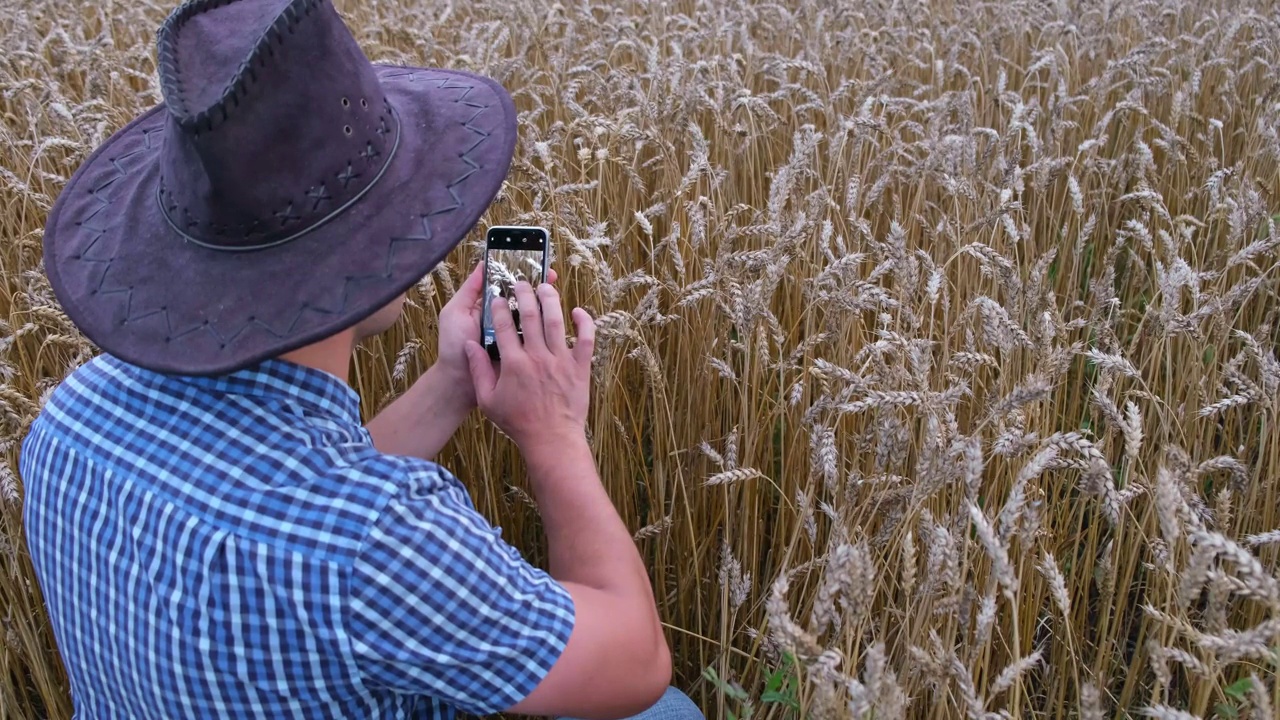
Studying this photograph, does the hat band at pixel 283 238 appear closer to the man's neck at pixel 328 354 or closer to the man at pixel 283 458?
the man at pixel 283 458

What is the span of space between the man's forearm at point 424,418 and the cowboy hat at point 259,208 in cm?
38

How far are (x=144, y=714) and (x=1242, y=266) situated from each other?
242 cm

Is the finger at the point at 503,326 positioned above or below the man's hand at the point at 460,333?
above

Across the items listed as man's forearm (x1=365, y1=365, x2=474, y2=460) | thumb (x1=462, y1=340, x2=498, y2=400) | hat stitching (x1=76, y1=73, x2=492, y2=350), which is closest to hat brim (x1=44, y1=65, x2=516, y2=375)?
hat stitching (x1=76, y1=73, x2=492, y2=350)

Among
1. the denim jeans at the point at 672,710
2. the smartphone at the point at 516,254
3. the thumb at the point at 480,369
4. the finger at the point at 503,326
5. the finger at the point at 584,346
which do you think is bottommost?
the denim jeans at the point at 672,710

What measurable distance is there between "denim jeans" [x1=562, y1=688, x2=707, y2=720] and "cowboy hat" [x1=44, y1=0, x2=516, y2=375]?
74cm

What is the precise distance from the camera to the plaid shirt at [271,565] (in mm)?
919

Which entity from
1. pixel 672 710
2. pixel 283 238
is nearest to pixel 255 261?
pixel 283 238

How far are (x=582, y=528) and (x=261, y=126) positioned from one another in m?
0.58

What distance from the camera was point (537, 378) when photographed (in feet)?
4.11

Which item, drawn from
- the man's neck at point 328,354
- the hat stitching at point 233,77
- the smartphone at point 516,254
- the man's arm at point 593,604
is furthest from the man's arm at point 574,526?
the hat stitching at point 233,77

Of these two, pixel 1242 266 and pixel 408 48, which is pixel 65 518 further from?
pixel 408 48

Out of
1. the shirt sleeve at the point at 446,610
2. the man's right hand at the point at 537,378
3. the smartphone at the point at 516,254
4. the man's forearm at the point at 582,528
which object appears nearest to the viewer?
the shirt sleeve at the point at 446,610

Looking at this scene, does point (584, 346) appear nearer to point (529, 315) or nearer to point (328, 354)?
point (529, 315)
